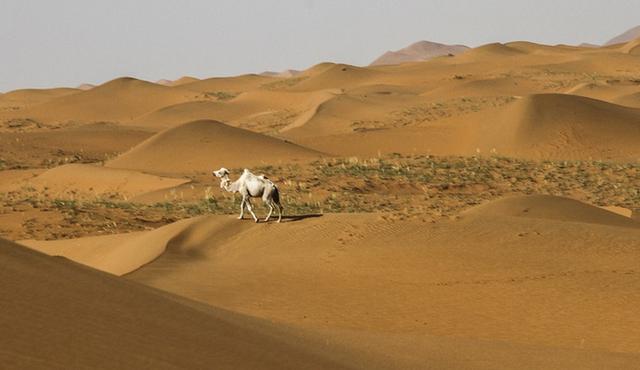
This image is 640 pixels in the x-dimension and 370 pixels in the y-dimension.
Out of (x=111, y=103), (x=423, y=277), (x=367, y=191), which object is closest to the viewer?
(x=423, y=277)

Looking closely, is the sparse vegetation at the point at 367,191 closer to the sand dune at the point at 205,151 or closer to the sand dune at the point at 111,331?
the sand dune at the point at 205,151

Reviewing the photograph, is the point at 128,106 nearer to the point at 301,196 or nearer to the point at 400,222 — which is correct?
the point at 301,196

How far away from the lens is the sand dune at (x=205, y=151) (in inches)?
1465

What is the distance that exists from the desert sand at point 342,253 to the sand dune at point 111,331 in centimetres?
2

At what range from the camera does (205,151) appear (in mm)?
39000

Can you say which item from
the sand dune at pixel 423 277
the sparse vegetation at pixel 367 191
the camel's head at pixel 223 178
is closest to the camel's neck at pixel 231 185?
the camel's head at pixel 223 178

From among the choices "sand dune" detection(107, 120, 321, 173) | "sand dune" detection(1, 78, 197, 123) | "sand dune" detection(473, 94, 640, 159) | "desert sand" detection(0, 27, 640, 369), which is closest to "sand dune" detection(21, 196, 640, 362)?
"desert sand" detection(0, 27, 640, 369)

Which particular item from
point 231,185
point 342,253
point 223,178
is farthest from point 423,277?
point 223,178

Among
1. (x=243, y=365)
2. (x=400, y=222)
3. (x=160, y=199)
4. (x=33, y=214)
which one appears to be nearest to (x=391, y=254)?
(x=400, y=222)

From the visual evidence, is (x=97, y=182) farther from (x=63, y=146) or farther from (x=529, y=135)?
(x=529, y=135)

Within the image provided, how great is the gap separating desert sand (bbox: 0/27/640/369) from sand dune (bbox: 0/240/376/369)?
20 mm

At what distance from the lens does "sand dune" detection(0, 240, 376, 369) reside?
17.0 feet

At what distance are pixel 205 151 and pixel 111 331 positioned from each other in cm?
3341

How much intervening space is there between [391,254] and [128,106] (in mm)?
82112
